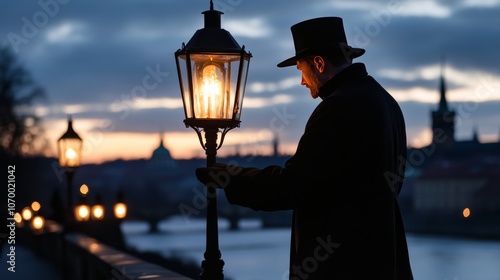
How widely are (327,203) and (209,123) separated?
3.90 ft

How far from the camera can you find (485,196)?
336ft

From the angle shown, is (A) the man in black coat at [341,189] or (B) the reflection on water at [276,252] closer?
(A) the man in black coat at [341,189]

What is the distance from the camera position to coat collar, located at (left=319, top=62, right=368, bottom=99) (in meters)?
2.68

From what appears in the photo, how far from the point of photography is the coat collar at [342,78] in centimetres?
268

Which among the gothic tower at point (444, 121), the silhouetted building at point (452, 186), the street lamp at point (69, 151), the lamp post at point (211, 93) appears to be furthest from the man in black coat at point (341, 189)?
the gothic tower at point (444, 121)

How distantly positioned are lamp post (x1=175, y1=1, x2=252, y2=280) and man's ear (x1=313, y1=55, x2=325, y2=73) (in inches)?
37.5

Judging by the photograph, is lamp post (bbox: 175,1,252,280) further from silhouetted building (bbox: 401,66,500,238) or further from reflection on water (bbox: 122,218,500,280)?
silhouetted building (bbox: 401,66,500,238)

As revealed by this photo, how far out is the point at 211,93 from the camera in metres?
3.62

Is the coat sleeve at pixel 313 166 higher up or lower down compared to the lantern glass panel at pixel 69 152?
lower down

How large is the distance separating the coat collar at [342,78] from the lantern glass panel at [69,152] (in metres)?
9.76

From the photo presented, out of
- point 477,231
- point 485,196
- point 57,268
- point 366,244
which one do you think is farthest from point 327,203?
point 485,196

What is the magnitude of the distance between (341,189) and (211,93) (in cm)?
125

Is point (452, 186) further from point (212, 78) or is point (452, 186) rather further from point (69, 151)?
point (212, 78)

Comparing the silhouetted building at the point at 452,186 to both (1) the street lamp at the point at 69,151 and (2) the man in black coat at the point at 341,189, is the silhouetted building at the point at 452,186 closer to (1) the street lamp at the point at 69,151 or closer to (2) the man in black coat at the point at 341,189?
(1) the street lamp at the point at 69,151
